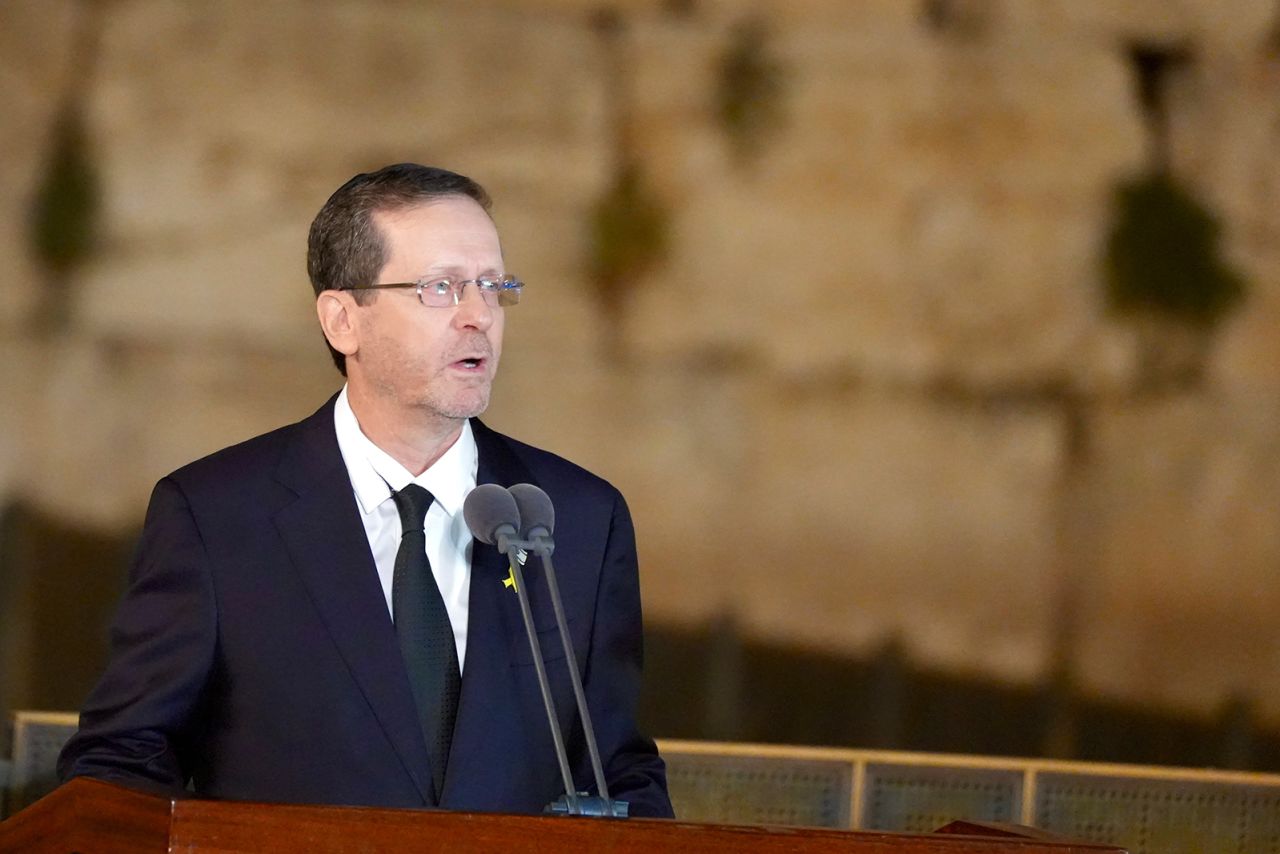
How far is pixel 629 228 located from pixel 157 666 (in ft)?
8.46

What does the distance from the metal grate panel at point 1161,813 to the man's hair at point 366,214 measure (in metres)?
2.70

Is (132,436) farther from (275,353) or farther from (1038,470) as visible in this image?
(1038,470)

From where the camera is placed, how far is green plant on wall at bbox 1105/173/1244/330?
15.0 feet

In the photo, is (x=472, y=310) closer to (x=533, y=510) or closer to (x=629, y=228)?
(x=533, y=510)

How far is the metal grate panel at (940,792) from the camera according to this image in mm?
4359

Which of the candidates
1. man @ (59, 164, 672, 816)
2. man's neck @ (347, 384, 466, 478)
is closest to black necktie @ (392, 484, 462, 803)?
man @ (59, 164, 672, 816)

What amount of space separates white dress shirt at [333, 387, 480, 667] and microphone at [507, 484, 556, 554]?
31 centimetres

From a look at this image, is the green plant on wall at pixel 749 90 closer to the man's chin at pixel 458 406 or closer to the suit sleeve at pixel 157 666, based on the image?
the man's chin at pixel 458 406

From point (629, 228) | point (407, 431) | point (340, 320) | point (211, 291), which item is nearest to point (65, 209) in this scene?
point (211, 291)

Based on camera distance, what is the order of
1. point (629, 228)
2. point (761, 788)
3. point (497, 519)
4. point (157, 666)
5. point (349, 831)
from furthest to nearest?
point (629, 228) < point (761, 788) < point (157, 666) < point (497, 519) < point (349, 831)

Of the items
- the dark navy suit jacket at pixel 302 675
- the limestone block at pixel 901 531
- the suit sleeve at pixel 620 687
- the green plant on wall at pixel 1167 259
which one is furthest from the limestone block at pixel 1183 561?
the dark navy suit jacket at pixel 302 675

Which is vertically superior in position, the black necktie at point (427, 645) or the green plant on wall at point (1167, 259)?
the green plant on wall at point (1167, 259)

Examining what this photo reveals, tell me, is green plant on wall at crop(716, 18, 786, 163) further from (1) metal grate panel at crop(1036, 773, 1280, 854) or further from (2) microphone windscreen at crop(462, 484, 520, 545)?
(2) microphone windscreen at crop(462, 484, 520, 545)

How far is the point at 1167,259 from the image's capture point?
457 cm
